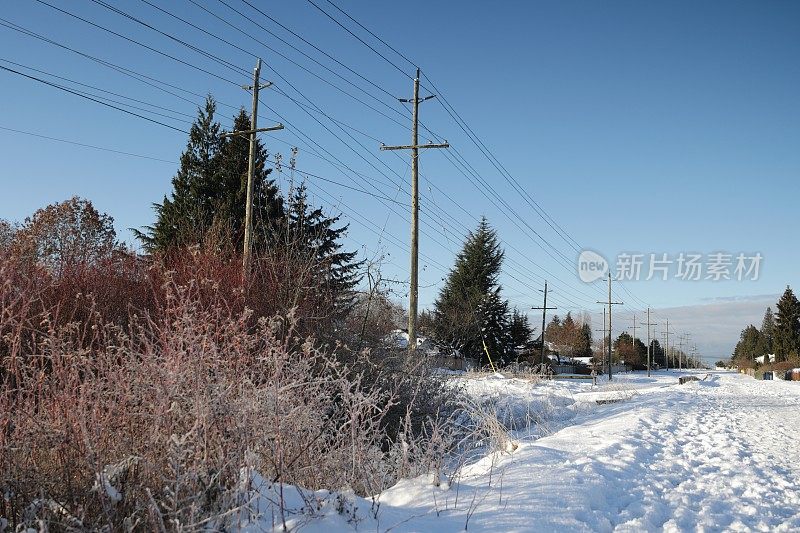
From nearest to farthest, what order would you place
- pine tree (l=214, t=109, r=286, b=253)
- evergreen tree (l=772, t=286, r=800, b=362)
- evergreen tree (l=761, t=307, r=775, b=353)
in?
pine tree (l=214, t=109, r=286, b=253), evergreen tree (l=772, t=286, r=800, b=362), evergreen tree (l=761, t=307, r=775, b=353)

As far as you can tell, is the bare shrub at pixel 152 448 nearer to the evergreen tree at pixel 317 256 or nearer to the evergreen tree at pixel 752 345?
the evergreen tree at pixel 317 256

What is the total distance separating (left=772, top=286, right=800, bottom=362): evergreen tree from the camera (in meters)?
71.4

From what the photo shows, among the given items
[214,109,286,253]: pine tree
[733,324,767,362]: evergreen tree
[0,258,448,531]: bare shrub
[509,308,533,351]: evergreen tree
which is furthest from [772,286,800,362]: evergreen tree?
[0,258,448,531]: bare shrub

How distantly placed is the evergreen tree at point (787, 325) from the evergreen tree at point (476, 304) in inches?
1840

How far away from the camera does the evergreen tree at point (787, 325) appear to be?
71.4 meters

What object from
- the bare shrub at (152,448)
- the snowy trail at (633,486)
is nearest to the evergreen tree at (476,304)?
the snowy trail at (633,486)

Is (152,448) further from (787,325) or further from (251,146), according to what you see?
(787,325)

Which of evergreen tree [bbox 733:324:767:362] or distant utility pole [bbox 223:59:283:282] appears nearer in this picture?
distant utility pole [bbox 223:59:283:282]

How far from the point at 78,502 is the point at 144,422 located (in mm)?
748

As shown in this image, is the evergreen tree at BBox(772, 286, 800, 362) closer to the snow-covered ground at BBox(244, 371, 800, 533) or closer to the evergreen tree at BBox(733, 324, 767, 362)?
the evergreen tree at BBox(733, 324, 767, 362)

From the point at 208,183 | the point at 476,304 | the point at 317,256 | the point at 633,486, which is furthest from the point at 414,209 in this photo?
the point at 476,304

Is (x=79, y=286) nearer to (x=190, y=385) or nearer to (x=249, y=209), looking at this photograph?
(x=249, y=209)

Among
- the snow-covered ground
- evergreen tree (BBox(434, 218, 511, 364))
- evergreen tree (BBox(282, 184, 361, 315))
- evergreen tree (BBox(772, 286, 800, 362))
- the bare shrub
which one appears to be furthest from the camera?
evergreen tree (BBox(772, 286, 800, 362))

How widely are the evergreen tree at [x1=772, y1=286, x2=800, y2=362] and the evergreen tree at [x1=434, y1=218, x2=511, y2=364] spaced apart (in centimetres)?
4673
